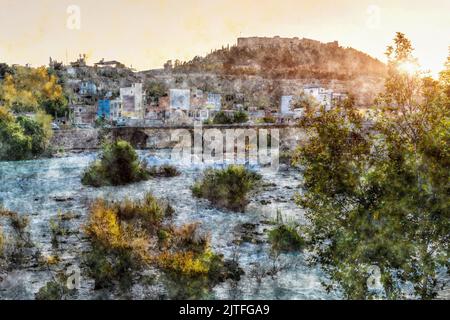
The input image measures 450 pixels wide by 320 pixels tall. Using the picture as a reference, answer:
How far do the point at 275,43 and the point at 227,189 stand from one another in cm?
11377

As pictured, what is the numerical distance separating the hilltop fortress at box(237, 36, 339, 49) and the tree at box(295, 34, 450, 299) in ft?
387

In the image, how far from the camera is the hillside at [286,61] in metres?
103

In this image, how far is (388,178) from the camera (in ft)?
26.6

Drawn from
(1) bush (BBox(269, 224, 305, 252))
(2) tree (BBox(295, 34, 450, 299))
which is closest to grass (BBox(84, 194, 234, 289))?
(1) bush (BBox(269, 224, 305, 252))

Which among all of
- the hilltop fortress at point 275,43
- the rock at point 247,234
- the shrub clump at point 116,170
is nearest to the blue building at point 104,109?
the shrub clump at point 116,170

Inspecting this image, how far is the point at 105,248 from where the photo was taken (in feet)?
38.5

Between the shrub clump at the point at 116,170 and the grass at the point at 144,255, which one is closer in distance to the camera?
the grass at the point at 144,255

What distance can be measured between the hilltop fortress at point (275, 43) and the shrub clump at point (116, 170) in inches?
4073

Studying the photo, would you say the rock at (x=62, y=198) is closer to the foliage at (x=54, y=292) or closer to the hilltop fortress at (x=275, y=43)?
the foliage at (x=54, y=292)

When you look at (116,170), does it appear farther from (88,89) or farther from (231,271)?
(88,89)

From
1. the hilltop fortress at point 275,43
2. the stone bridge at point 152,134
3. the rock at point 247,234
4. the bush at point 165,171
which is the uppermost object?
the hilltop fortress at point 275,43

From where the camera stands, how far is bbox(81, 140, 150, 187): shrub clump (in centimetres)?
2273

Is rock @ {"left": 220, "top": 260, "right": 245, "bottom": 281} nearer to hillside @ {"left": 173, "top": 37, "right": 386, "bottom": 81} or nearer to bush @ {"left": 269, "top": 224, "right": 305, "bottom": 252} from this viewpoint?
bush @ {"left": 269, "top": 224, "right": 305, "bottom": 252}

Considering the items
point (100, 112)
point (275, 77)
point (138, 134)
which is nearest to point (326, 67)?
point (275, 77)
